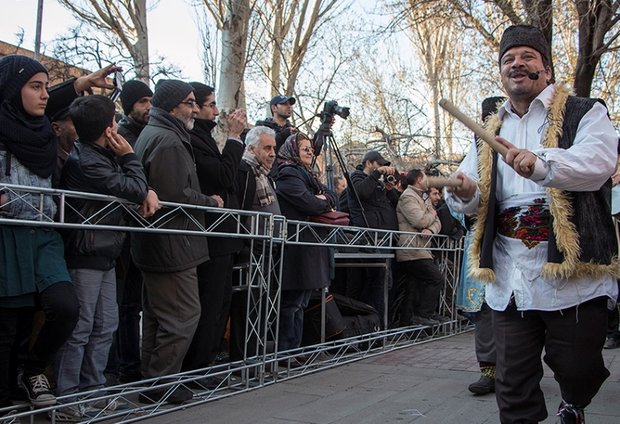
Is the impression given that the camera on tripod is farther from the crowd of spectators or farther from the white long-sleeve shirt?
the white long-sleeve shirt

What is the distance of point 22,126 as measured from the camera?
160 inches

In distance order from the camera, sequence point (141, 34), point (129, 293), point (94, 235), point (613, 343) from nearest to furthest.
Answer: point (94, 235), point (129, 293), point (613, 343), point (141, 34)

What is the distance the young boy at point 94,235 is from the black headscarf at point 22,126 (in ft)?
0.80

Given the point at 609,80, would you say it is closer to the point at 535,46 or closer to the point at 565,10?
the point at 565,10

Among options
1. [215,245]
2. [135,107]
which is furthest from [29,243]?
[135,107]

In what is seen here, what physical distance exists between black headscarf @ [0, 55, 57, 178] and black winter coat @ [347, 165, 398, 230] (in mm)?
3941

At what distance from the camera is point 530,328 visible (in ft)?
10.2

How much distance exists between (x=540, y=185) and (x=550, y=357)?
29.8 inches

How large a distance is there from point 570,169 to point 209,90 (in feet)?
11.3

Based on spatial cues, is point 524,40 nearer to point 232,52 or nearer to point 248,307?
point 248,307

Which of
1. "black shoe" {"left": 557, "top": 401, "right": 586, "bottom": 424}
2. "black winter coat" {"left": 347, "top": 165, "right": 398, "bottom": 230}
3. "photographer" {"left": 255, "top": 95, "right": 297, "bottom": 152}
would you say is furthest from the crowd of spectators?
"black shoe" {"left": 557, "top": 401, "right": 586, "bottom": 424}

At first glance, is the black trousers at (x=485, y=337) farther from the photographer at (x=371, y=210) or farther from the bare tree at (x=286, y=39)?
the bare tree at (x=286, y=39)

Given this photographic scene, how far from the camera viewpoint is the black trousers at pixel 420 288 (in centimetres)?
800

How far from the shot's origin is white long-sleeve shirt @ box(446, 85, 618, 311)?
289 centimetres
